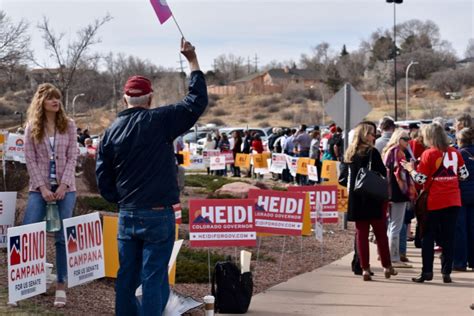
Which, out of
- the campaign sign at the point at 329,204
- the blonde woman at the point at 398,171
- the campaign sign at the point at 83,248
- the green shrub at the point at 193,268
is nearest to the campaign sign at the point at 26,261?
the campaign sign at the point at 83,248

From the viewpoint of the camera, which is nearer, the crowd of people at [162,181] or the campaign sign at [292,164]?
the crowd of people at [162,181]

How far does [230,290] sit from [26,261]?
2024mm

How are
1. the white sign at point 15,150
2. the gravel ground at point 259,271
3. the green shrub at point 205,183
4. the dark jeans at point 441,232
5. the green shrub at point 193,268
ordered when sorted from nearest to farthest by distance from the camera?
the gravel ground at point 259,271
the green shrub at point 193,268
the dark jeans at point 441,232
the white sign at point 15,150
the green shrub at point 205,183

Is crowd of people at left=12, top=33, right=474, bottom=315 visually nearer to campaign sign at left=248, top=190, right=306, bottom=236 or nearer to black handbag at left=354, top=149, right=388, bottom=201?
black handbag at left=354, top=149, right=388, bottom=201

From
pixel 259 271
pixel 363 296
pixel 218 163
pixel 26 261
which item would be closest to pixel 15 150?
pixel 218 163

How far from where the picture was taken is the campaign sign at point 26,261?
7.46 metres

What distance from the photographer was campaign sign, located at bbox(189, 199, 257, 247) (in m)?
9.70

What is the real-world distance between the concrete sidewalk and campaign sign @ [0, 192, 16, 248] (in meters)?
2.50

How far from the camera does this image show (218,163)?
108 ft

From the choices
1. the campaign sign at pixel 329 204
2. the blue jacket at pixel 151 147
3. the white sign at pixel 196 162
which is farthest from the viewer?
the white sign at pixel 196 162

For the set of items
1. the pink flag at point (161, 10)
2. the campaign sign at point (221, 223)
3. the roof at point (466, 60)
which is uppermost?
the roof at point (466, 60)

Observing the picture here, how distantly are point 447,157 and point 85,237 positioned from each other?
4.42 metres

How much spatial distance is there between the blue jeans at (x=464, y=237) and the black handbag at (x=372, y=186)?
150 cm

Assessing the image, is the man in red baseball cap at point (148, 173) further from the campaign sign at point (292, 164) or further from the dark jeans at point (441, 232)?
the campaign sign at point (292, 164)
